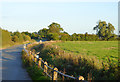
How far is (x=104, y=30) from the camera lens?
89.6 metres

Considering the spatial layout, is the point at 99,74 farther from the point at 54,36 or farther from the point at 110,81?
the point at 54,36

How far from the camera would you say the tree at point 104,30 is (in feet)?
291

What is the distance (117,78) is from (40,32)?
10180cm

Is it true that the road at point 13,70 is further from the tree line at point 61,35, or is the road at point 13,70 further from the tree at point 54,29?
the tree at point 54,29

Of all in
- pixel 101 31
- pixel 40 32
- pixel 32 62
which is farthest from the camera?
pixel 40 32

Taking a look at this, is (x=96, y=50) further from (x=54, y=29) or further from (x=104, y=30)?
(x=104, y=30)

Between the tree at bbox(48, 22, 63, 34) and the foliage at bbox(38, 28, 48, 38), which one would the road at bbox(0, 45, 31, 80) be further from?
the foliage at bbox(38, 28, 48, 38)

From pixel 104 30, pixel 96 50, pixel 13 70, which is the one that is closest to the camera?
pixel 13 70

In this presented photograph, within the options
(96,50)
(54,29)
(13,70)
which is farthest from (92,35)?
(13,70)

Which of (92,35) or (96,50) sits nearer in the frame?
(96,50)

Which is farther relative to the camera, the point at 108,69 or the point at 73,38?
the point at 73,38

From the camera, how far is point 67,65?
13.7 meters

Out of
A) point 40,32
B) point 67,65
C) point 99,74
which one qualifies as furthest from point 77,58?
point 40,32

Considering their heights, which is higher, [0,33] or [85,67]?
[0,33]
